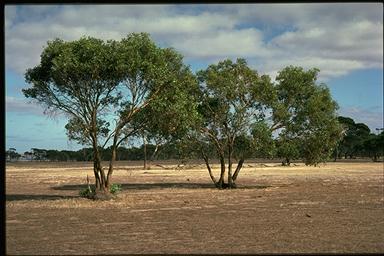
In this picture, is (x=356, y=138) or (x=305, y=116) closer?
(x=305, y=116)

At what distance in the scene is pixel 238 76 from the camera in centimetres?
3375

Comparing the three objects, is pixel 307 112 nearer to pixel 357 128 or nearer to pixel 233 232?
pixel 233 232

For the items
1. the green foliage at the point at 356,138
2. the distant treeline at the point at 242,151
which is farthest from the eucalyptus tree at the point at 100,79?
the green foliage at the point at 356,138

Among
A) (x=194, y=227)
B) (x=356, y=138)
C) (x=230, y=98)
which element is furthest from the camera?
(x=356, y=138)

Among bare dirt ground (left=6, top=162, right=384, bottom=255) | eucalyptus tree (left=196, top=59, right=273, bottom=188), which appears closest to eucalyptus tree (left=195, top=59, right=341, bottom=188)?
eucalyptus tree (left=196, top=59, right=273, bottom=188)

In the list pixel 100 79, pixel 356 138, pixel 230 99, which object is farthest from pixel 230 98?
pixel 356 138

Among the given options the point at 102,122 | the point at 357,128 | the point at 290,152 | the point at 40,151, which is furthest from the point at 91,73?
the point at 40,151

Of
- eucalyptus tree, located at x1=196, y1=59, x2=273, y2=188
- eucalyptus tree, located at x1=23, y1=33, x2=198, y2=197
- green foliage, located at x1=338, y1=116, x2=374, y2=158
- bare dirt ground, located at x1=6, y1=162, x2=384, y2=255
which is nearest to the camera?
Result: bare dirt ground, located at x1=6, y1=162, x2=384, y2=255

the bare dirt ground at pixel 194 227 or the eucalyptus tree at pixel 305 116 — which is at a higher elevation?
the eucalyptus tree at pixel 305 116

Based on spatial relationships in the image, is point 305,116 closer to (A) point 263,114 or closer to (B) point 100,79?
(A) point 263,114

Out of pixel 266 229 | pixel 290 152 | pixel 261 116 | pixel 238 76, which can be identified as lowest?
pixel 266 229

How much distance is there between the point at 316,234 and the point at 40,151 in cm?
Answer: 16411

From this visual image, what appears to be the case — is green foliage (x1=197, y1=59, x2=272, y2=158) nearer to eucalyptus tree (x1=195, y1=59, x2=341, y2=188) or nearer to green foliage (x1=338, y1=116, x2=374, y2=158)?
eucalyptus tree (x1=195, y1=59, x2=341, y2=188)

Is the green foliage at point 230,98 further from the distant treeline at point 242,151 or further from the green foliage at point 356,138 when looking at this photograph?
the green foliage at point 356,138
